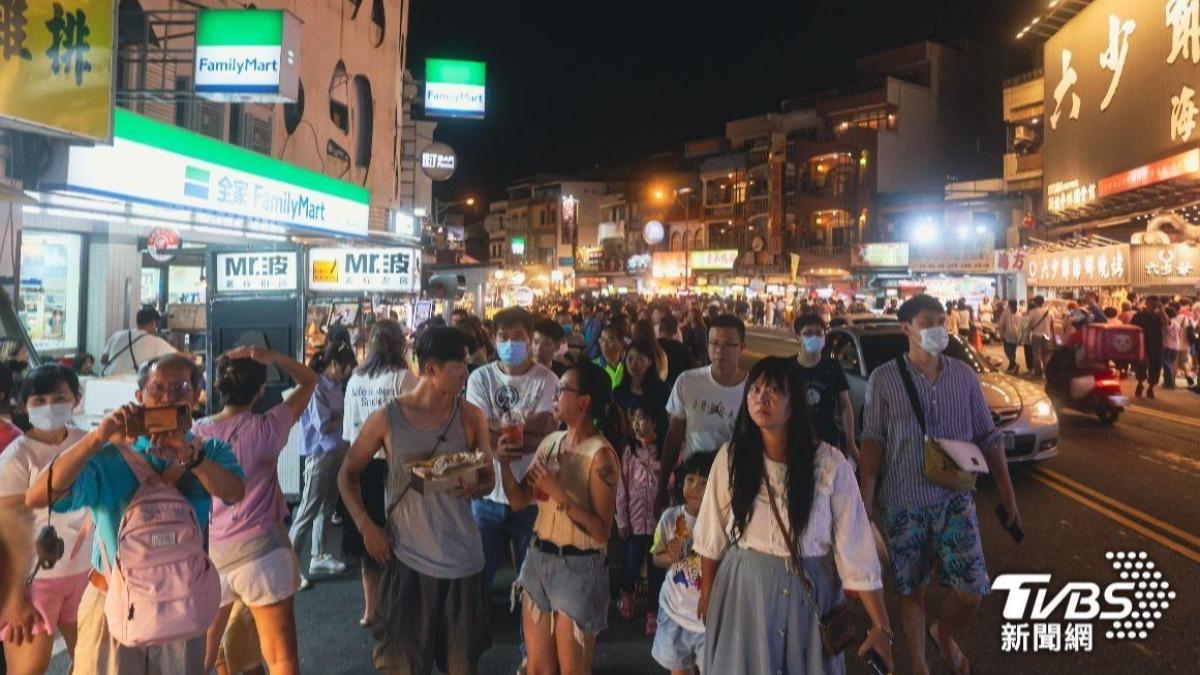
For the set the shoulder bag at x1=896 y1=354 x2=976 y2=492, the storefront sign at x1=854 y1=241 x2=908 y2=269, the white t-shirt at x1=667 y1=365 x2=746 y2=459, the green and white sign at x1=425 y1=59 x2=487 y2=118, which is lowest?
the shoulder bag at x1=896 y1=354 x2=976 y2=492

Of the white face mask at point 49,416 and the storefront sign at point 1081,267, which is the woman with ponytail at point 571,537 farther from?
the storefront sign at point 1081,267

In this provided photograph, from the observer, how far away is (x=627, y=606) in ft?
17.5

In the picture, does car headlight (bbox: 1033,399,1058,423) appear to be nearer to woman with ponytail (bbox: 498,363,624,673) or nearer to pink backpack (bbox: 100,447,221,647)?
woman with ponytail (bbox: 498,363,624,673)

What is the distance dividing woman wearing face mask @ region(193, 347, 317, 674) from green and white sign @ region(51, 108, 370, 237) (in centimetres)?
470

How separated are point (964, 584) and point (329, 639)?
3768 millimetres

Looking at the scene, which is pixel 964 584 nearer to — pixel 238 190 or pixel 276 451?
pixel 276 451

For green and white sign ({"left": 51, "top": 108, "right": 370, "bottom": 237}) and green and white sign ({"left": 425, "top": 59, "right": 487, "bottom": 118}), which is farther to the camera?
green and white sign ({"left": 425, "top": 59, "right": 487, "bottom": 118})

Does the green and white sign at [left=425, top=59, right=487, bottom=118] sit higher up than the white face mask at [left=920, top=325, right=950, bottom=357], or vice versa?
the green and white sign at [left=425, top=59, right=487, bottom=118]

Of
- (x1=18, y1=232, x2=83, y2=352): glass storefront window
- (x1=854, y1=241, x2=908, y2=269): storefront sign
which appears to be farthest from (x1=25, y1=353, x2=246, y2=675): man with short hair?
(x1=854, y1=241, x2=908, y2=269): storefront sign

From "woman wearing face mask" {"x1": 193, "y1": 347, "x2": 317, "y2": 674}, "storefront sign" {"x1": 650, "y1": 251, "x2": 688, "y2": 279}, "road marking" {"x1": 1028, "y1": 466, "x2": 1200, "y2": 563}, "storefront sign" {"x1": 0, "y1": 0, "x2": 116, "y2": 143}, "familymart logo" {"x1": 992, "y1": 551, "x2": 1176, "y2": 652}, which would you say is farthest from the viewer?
"storefront sign" {"x1": 650, "y1": 251, "x2": 688, "y2": 279}

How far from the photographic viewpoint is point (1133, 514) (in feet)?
24.5

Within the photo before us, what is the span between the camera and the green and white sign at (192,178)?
7.45 meters

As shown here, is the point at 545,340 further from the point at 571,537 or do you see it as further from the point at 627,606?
the point at 571,537

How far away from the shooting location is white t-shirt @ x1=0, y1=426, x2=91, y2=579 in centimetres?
325
